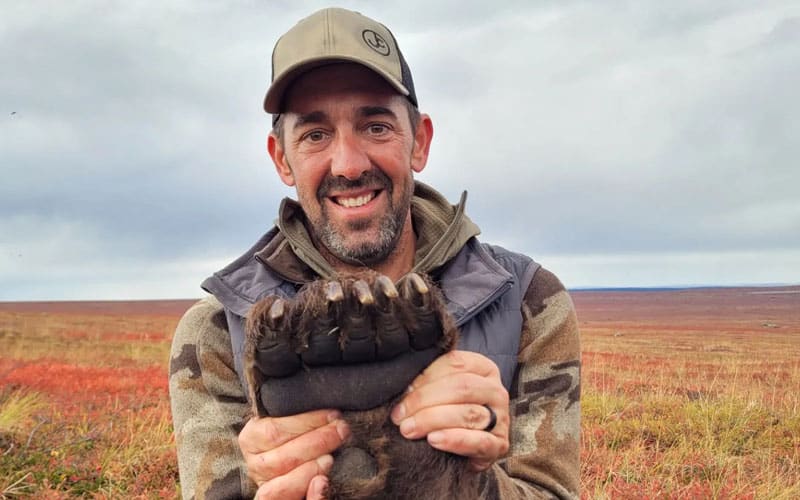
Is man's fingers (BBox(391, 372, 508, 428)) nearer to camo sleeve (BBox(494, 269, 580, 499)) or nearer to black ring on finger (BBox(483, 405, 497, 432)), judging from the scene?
black ring on finger (BBox(483, 405, 497, 432))

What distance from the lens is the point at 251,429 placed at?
2.03 m

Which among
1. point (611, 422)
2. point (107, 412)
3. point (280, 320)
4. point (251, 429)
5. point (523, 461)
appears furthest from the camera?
point (107, 412)

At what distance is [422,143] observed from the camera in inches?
144

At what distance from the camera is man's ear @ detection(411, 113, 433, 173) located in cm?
356

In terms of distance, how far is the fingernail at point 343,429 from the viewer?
188 centimetres

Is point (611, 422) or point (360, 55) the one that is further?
point (611, 422)

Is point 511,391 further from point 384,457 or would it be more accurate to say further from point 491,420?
point 384,457

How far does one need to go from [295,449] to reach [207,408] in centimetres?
130

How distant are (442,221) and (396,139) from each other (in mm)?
596

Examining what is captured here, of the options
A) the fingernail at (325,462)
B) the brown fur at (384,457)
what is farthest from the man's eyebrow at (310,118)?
the fingernail at (325,462)

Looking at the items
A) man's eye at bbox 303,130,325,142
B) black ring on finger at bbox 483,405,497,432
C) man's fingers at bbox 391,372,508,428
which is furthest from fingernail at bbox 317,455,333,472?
man's eye at bbox 303,130,325,142

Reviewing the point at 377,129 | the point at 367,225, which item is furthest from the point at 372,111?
the point at 367,225

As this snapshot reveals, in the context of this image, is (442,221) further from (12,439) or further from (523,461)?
(12,439)

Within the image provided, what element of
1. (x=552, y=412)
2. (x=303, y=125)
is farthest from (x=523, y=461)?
(x=303, y=125)
